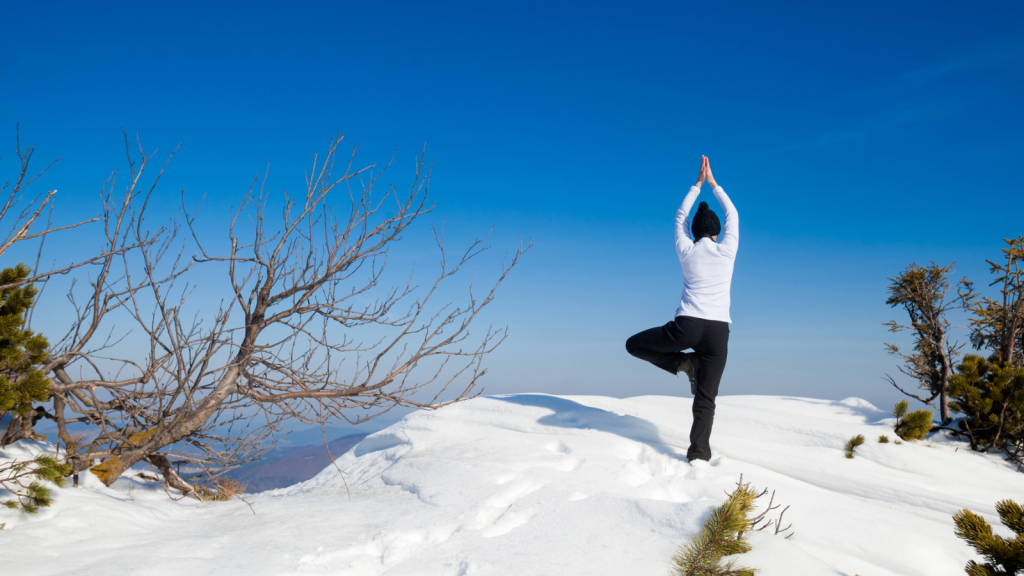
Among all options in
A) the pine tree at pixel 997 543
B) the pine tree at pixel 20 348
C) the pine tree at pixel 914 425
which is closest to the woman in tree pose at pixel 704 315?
the pine tree at pixel 997 543

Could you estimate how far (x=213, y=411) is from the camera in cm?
467

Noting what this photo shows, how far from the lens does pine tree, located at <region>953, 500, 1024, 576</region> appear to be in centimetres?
209

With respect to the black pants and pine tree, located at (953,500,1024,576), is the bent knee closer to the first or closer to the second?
the black pants

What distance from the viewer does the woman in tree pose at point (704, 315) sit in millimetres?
Result: 4383

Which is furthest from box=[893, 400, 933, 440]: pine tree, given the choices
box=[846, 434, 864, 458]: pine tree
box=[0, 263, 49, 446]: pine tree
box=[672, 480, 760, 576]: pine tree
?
box=[0, 263, 49, 446]: pine tree

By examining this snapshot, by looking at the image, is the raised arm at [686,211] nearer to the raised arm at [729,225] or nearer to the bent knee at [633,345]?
the raised arm at [729,225]

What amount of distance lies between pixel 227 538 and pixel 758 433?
4.81 metres

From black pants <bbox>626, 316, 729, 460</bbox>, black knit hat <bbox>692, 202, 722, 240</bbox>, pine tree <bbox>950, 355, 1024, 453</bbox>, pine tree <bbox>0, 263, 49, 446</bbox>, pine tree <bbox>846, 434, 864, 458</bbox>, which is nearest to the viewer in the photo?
pine tree <bbox>0, 263, 49, 446</bbox>

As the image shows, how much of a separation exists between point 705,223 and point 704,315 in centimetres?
82

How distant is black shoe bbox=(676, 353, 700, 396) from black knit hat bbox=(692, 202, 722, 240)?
106 centimetres

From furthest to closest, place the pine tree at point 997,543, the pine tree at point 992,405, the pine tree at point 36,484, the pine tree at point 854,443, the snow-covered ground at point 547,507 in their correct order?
the pine tree at point 992,405, the pine tree at point 854,443, the pine tree at point 36,484, the snow-covered ground at point 547,507, the pine tree at point 997,543

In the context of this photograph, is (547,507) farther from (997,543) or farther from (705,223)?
(705,223)

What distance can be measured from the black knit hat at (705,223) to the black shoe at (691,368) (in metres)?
1.06

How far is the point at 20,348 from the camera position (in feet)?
12.9
